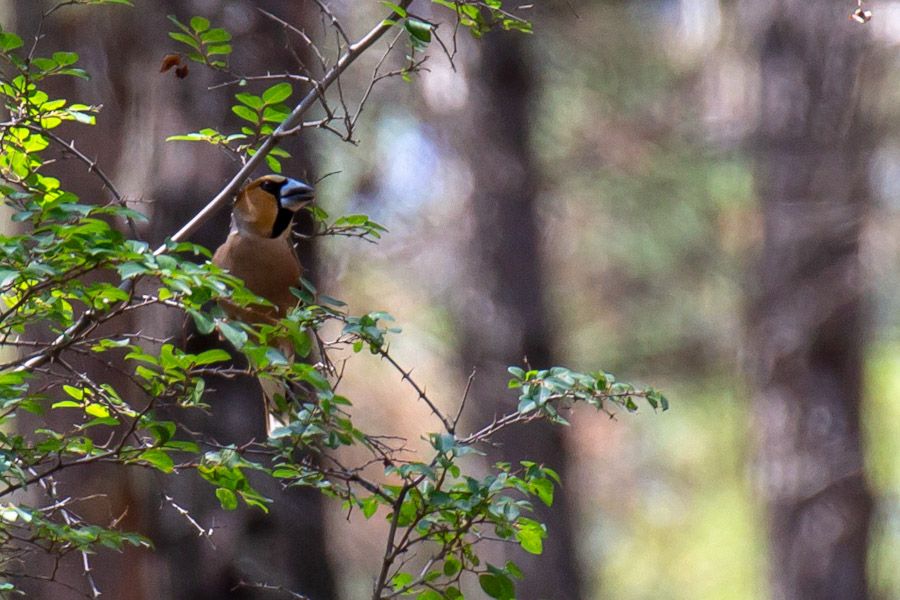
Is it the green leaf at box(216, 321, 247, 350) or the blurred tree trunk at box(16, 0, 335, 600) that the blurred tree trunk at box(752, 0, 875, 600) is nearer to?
the blurred tree trunk at box(16, 0, 335, 600)

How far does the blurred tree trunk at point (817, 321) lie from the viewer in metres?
7.93

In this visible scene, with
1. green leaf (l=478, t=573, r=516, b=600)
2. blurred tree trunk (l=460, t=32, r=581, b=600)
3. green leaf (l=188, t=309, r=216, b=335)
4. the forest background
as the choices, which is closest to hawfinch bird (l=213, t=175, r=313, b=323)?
the forest background

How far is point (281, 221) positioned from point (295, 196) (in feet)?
0.70

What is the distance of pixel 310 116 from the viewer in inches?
292

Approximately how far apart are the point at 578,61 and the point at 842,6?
273cm

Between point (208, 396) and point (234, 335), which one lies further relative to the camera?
point (208, 396)

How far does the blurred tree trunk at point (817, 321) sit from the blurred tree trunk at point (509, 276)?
1438mm

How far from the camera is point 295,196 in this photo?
126 inches

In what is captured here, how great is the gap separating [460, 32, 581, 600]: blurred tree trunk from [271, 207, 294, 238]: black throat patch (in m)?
4.13

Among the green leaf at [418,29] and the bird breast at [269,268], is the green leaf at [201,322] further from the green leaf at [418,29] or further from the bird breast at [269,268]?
the bird breast at [269,268]

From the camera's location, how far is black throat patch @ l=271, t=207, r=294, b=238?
11.0ft

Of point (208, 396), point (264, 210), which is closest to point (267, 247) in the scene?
point (264, 210)

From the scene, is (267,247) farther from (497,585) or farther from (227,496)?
(497,585)

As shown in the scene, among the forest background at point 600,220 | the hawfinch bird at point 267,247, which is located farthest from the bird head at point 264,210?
the forest background at point 600,220
